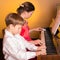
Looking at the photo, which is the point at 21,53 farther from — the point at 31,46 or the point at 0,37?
the point at 0,37

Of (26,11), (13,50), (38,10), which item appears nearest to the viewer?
(13,50)

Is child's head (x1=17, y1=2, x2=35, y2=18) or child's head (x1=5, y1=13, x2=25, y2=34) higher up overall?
child's head (x1=17, y1=2, x2=35, y2=18)

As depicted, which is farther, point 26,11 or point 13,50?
point 26,11

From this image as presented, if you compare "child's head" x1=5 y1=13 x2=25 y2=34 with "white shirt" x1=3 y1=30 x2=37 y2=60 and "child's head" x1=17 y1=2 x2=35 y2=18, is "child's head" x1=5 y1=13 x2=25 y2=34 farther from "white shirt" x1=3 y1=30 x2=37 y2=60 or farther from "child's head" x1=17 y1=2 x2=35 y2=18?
"child's head" x1=17 y1=2 x2=35 y2=18

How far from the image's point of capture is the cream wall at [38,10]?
9.91 ft

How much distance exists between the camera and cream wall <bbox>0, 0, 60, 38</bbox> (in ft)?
9.91

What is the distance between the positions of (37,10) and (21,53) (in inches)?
62.2

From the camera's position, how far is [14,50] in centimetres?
158

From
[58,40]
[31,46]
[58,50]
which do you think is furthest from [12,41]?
[58,40]

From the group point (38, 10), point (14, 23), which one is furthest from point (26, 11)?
point (38, 10)

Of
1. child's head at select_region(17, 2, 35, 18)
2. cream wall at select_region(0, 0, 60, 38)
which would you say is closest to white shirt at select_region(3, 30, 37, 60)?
child's head at select_region(17, 2, 35, 18)

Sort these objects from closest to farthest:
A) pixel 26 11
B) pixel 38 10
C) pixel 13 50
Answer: pixel 13 50
pixel 26 11
pixel 38 10

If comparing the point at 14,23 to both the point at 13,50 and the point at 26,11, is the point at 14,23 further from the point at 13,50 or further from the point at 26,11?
the point at 26,11

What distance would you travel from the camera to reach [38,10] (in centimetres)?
307
